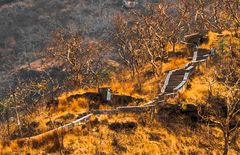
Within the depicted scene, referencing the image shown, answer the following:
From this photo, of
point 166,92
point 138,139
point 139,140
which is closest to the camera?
point 139,140

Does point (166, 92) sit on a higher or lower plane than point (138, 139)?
higher

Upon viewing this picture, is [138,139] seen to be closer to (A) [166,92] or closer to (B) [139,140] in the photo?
(B) [139,140]

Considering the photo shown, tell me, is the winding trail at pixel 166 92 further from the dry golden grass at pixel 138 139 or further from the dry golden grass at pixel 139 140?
the dry golden grass at pixel 139 140

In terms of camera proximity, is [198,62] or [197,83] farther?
[198,62]

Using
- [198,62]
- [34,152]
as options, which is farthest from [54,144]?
[198,62]

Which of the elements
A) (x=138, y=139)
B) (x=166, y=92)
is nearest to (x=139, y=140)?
(x=138, y=139)

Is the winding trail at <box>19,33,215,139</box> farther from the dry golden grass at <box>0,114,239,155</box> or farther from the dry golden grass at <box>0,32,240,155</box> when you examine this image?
the dry golden grass at <box>0,114,239,155</box>

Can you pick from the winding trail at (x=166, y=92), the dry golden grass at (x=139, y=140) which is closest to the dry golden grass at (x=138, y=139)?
the dry golden grass at (x=139, y=140)

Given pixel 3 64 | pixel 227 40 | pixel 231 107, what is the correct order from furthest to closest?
1. pixel 3 64
2. pixel 227 40
3. pixel 231 107

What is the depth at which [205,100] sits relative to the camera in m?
34.1

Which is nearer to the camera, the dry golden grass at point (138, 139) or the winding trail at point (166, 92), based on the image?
the dry golden grass at point (138, 139)

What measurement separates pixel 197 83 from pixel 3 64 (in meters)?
132

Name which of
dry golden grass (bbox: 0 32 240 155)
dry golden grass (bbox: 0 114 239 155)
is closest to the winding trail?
dry golden grass (bbox: 0 32 240 155)

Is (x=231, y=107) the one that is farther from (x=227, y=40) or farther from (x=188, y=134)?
(x=227, y=40)
